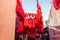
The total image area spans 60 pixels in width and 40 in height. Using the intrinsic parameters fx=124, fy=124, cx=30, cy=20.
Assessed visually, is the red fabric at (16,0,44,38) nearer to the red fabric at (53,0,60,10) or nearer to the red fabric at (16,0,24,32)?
the red fabric at (16,0,24,32)

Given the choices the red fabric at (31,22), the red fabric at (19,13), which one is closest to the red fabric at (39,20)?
the red fabric at (31,22)

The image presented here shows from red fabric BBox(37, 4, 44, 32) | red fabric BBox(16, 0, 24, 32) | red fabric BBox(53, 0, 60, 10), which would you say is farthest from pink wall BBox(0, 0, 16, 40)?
red fabric BBox(53, 0, 60, 10)

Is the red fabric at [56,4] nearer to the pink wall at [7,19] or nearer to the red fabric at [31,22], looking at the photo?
the red fabric at [31,22]

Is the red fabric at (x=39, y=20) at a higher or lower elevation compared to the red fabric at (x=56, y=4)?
lower

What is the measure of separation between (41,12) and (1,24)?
1.55 feet

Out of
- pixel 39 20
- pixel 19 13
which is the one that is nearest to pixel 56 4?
pixel 39 20

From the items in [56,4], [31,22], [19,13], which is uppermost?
[56,4]

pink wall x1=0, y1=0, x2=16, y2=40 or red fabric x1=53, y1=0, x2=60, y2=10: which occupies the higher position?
red fabric x1=53, y1=0, x2=60, y2=10

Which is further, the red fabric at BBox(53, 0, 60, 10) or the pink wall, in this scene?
the red fabric at BBox(53, 0, 60, 10)

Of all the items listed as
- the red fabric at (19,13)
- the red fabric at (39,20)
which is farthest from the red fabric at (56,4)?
the red fabric at (19,13)

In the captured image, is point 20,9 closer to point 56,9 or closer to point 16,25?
point 16,25

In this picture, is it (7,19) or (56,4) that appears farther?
(56,4)

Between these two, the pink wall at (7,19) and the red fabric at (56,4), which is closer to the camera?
the pink wall at (7,19)

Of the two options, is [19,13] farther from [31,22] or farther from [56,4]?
[56,4]
